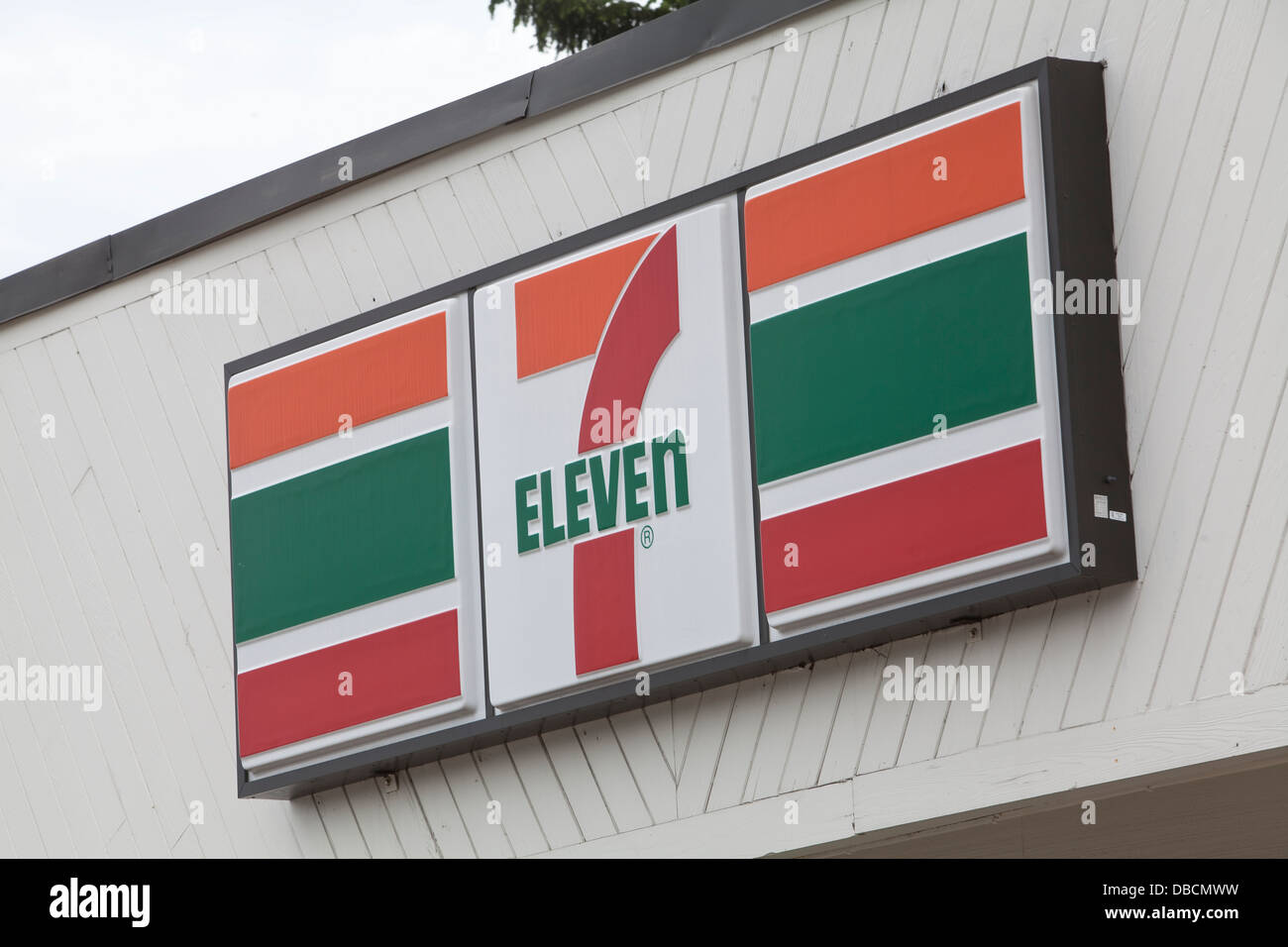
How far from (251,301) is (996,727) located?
4561mm

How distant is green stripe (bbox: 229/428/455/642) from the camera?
8.62 metres

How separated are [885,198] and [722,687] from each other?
6.39 ft

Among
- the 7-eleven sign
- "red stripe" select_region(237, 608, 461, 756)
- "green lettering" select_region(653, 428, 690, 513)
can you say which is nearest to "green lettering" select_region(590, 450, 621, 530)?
the 7-eleven sign

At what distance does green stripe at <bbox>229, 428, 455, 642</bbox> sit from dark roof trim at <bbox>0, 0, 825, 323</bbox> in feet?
4.65

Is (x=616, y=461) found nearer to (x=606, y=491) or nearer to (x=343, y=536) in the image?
(x=606, y=491)

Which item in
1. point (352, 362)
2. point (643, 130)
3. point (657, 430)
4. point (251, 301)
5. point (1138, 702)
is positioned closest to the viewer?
point (1138, 702)

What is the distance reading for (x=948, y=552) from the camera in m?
6.93

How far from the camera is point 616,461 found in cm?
805

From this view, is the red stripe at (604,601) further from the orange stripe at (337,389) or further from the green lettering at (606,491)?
the orange stripe at (337,389)
